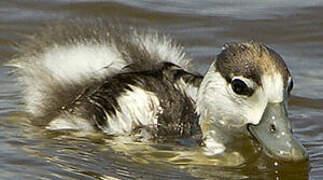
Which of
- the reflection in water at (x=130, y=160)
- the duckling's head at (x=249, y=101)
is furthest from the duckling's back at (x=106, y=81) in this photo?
the duckling's head at (x=249, y=101)

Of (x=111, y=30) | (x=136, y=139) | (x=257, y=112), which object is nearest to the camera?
(x=257, y=112)

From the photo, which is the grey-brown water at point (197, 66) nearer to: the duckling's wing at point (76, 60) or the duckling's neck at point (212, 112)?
the duckling's neck at point (212, 112)

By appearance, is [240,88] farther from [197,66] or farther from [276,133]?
[197,66]

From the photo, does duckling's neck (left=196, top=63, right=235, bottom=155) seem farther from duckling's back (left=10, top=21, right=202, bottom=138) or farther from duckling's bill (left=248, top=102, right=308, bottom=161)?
duckling's bill (left=248, top=102, right=308, bottom=161)

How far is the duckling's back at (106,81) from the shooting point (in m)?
7.14

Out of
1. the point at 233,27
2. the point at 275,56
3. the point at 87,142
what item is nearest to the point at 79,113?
the point at 87,142

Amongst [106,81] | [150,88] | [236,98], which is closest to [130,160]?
[150,88]

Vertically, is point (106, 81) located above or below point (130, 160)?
above

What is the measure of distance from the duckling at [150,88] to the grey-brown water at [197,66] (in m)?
0.13

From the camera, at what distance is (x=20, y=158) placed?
22.5ft

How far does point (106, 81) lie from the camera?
7.33 m

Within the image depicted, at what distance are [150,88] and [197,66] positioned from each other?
69.6 inches

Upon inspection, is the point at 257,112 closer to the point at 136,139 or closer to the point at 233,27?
the point at 136,139

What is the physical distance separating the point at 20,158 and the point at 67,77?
2.68 feet
